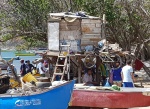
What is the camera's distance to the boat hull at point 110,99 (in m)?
14.8

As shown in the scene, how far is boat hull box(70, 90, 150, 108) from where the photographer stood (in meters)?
14.8

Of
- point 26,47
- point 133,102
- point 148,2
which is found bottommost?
point 133,102

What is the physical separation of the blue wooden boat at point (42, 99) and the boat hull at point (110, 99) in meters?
2.18

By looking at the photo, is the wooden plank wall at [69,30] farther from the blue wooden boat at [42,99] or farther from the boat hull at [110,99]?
the blue wooden boat at [42,99]

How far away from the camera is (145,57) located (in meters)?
35.4

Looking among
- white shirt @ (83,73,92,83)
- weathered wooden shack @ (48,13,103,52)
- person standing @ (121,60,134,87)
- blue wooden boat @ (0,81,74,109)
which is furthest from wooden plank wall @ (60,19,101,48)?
blue wooden boat @ (0,81,74,109)

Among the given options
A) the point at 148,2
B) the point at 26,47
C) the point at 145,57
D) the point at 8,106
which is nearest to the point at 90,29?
the point at 148,2

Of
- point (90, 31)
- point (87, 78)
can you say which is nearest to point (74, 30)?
point (90, 31)

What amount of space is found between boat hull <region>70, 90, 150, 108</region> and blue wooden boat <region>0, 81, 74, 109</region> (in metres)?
2.18

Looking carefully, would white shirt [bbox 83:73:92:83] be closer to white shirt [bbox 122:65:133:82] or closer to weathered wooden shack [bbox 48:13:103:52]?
weathered wooden shack [bbox 48:13:103:52]

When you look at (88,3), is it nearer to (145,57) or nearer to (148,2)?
(148,2)

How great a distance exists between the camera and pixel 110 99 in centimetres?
1489

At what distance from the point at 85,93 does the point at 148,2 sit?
8.91 meters

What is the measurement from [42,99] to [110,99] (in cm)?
333
